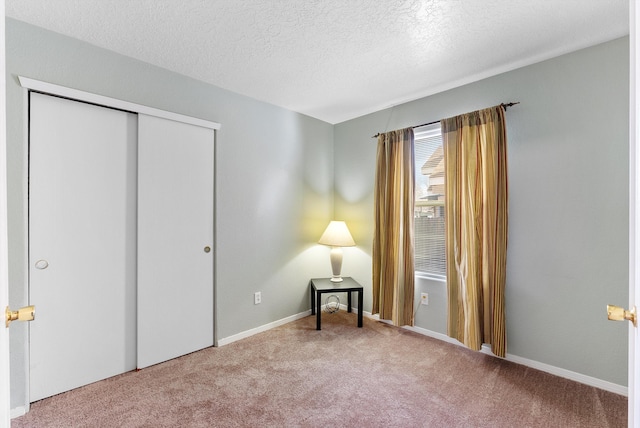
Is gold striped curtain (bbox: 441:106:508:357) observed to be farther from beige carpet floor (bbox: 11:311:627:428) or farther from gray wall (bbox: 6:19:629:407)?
beige carpet floor (bbox: 11:311:627:428)

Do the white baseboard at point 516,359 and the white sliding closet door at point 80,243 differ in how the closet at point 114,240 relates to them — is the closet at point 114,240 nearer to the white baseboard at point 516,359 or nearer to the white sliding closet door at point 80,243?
the white sliding closet door at point 80,243

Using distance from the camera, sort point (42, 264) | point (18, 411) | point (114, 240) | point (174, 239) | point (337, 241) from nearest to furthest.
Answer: point (18, 411) < point (42, 264) < point (114, 240) < point (174, 239) < point (337, 241)

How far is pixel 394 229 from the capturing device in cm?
309

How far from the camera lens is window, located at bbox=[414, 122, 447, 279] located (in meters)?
2.90

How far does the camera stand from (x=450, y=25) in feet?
6.22

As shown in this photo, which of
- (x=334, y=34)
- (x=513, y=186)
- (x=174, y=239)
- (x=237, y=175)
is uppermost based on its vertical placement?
(x=334, y=34)

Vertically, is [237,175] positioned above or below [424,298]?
above

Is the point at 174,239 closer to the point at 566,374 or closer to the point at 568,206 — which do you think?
the point at 568,206

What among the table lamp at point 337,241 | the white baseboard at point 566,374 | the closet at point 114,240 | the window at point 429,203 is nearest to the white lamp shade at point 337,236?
the table lamp at point 337,241

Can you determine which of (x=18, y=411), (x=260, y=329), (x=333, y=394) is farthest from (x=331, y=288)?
(x=18, y=411)

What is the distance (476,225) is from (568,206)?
62 cm

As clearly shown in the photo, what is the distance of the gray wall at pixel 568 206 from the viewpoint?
200cm

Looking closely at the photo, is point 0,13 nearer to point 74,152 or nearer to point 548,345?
point 74,152

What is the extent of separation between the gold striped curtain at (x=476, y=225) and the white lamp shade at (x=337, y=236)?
1.07 m
